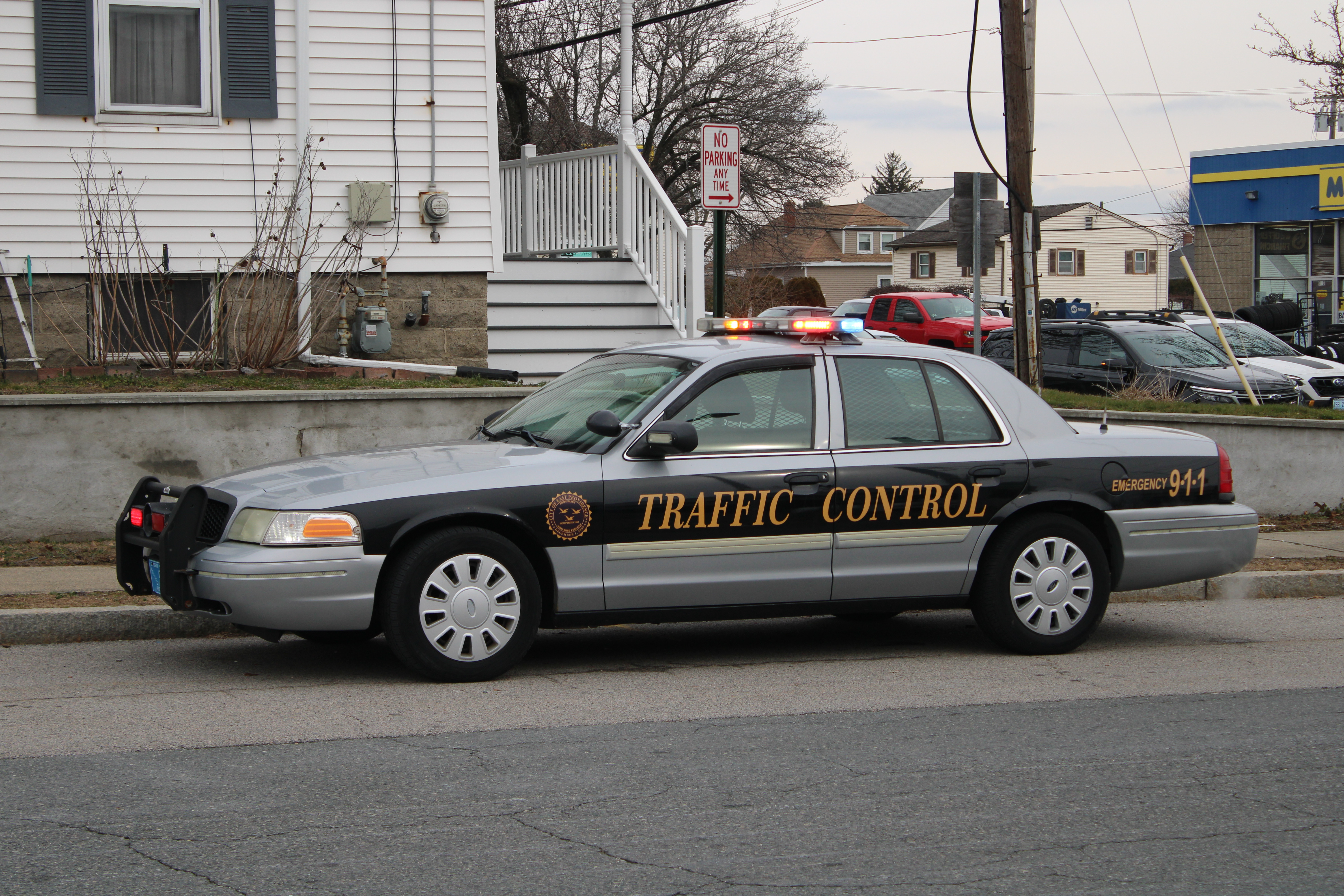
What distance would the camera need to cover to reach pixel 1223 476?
7305mm

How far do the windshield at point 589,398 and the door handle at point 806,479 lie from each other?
719 millimetres

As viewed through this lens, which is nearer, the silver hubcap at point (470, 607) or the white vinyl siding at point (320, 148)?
the silver hubcap at point (470, 607)

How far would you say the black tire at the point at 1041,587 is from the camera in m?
6.81

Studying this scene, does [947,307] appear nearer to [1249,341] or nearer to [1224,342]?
[1249,341]

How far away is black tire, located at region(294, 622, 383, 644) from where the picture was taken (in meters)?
6.03

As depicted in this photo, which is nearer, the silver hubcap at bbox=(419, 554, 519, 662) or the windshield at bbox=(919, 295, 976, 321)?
the silver hubcap at bbox=(419, 554, 519, 662)

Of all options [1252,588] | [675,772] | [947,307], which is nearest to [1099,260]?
[947,307]

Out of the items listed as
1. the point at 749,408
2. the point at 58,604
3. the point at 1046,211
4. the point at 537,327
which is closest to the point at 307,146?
the point at 537,327

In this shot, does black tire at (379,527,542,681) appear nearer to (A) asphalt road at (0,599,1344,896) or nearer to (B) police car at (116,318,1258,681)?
(B) police car at (116,318,1258,681)

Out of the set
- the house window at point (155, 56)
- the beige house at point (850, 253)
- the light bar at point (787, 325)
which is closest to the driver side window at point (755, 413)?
the light bar at point (787, 325)

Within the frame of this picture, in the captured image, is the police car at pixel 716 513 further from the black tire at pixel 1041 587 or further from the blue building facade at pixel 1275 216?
the blue building facade at pixel 1275 216

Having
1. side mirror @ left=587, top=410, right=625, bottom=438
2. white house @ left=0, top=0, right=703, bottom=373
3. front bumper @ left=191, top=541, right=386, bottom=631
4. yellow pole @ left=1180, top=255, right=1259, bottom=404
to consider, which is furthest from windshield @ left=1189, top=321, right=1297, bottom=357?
front bumper @ left=191, top=541, right=386, bottom=631

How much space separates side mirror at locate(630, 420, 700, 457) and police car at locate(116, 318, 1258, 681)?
0.06 ft

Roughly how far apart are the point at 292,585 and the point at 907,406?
10.2 ft
